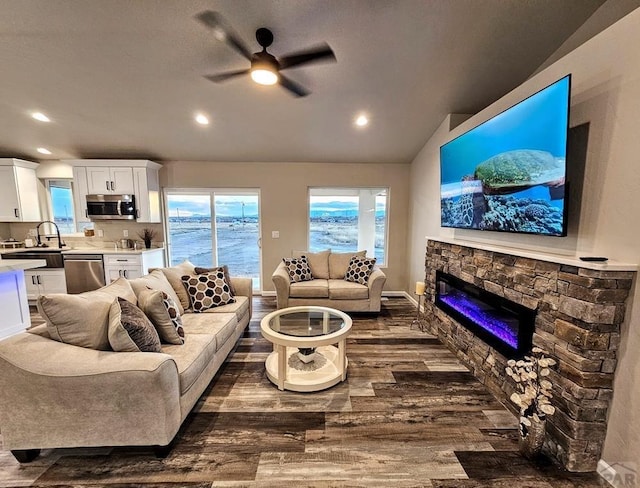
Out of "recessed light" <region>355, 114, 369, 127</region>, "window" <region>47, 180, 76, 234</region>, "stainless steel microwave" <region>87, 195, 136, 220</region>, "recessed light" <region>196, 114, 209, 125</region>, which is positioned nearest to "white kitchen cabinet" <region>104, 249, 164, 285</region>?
"stainless steel microwave" <region>87, 195, 136, 220</region>

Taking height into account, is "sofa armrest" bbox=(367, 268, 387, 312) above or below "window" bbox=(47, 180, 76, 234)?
below

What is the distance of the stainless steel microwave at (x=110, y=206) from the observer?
4.48 metres

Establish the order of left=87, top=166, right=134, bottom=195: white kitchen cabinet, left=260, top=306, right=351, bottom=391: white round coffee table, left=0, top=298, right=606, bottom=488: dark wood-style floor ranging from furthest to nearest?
left=87, top=166, right=134, bottom=195: white kitchen cabinet, left=260, top=306, right=351, bottom=391: white round coffee table, left=0, top=298, right=606, bottom=488: dark wood-style floor

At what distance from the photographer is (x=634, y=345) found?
1462 millimetres

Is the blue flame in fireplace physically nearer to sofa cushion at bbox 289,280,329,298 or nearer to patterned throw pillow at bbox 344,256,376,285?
patterned throw pillow at bbox 344,256,376,285

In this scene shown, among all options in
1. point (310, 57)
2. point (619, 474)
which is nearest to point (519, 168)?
point (310, 57)

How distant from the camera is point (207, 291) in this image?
9.85 feet

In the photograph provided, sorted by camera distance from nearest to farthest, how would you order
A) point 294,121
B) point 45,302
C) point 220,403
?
1. point 45,302
2. point 220,403
3. point 294,121

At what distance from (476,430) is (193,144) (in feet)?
16.3

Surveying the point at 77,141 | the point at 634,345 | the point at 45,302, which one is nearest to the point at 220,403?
the point at 45,302

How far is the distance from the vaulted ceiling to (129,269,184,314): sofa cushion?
2168 millimetres

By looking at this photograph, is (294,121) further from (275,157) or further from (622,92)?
(622,92)

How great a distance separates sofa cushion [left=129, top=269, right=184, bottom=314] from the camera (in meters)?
2.38

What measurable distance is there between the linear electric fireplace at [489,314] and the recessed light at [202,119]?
12.2ft
